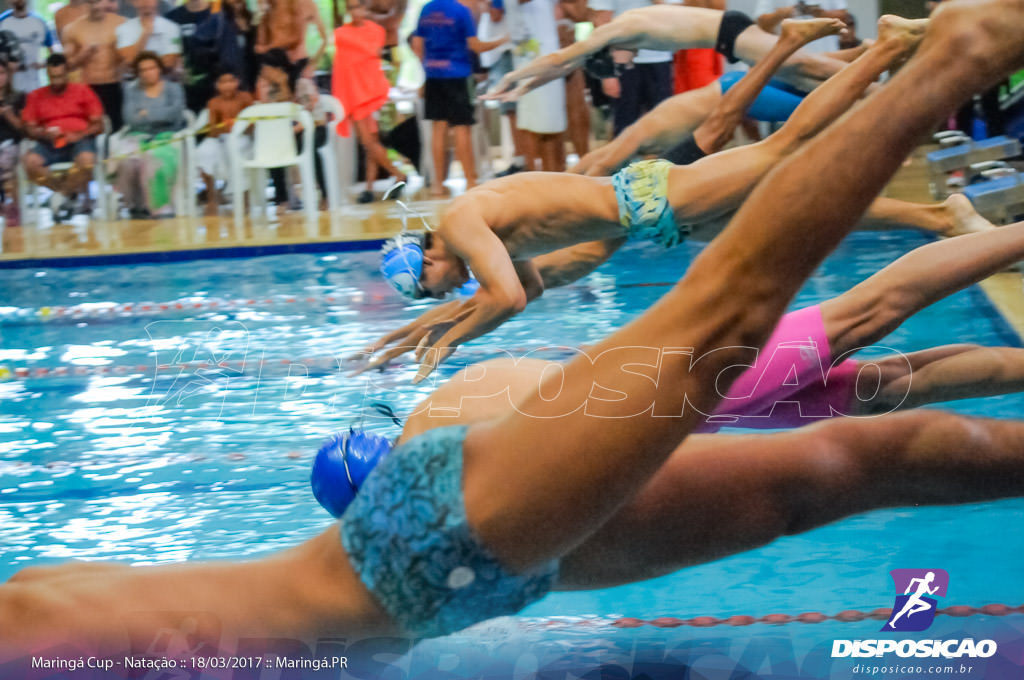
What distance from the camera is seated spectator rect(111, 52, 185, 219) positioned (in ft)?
30.6

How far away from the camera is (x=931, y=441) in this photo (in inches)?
74.7

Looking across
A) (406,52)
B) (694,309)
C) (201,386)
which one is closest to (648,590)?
(694,309)

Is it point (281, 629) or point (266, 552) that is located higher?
point (281, 629)

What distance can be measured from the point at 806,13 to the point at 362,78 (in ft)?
13.9

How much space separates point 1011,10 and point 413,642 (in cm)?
133

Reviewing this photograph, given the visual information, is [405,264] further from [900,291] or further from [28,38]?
[28,38]

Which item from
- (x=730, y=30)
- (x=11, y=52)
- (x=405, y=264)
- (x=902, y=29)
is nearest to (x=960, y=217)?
(x=730, y=30)

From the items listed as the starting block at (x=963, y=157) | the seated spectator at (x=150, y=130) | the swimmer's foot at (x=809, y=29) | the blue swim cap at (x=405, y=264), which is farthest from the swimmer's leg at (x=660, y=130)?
the seated spectator at (x=150, y=130)

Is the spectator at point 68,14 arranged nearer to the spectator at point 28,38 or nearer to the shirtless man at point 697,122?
the spectator at point 28,38

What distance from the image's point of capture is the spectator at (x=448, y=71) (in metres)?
8.91

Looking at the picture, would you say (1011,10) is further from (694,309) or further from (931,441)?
(931,441)

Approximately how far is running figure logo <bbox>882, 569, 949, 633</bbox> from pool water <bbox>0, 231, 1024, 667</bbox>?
0.15ft

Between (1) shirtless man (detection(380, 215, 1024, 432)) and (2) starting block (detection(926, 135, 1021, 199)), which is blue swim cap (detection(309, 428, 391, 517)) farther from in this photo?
(2) starting block (detection(926, 135, 1021, 199))

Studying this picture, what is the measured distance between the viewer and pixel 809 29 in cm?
436
